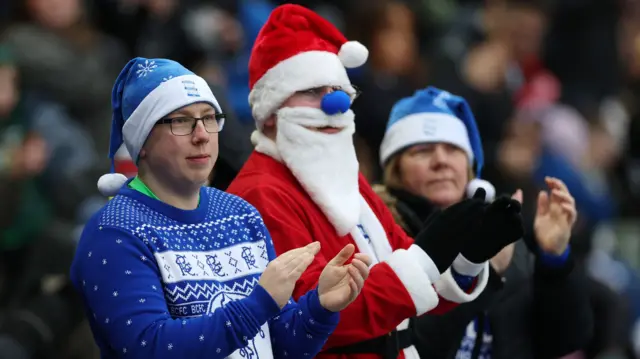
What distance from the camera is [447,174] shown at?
5.15 meters

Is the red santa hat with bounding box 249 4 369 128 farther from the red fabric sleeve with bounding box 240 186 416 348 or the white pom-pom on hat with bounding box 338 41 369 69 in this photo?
the red fabric sleeve with bounding box 240 186 416 348

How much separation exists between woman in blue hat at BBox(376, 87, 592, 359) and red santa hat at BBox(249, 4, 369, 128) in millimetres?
744

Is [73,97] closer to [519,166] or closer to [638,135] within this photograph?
[519,166]

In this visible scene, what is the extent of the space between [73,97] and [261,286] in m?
4.82

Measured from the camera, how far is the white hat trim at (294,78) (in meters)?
4.44

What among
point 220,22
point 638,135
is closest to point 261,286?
point 220,22

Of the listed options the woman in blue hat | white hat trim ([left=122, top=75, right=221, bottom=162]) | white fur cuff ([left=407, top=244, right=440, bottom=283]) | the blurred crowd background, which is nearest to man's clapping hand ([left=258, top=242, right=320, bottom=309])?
white hat trim ([left=122, top=75, right=221, bottom=162])

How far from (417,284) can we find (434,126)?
1250mm

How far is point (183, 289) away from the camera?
360cm

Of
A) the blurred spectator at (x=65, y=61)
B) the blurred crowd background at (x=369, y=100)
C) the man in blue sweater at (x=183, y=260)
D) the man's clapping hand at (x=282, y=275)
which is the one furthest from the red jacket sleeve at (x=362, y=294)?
the blurred spectator at (x=65, y=61)

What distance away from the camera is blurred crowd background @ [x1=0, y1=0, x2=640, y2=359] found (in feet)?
21.9

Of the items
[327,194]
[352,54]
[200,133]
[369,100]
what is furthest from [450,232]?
[369,100]

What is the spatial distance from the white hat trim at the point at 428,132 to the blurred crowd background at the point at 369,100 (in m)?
0.67

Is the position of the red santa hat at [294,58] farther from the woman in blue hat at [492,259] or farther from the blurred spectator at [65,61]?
the blurred spectator at [65,61]
